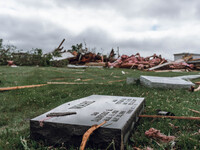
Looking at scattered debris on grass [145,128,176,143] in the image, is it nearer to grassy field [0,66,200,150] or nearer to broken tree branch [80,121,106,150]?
grassy field [0,66,200,150]

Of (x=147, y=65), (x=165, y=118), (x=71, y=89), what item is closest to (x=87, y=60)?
(x=147, y=65)

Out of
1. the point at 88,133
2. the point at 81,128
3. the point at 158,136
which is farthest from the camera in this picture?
the point at 158,136

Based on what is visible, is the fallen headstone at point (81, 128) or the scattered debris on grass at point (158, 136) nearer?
the fallen headstone at point (81, 128)

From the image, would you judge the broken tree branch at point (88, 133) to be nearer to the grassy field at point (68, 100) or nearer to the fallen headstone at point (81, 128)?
the fallen headstone at point (81, 128)

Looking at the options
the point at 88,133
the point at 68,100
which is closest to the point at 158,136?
the point at 88,133

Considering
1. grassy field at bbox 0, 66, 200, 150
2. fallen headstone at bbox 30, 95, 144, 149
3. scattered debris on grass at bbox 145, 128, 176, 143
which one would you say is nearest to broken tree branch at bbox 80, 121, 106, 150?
fallen headstone at bbox 30, 95, 144, 149

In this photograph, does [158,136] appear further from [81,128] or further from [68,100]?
[68,100]

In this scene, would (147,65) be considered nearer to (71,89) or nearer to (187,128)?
(71,89)

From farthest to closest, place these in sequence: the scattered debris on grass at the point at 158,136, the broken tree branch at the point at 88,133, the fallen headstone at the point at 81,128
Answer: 1. the scattered debris on grass at the point at 158,136
2. the fallen headstone at the point at 81,128
3. the broken tree branch at the point at 88,133

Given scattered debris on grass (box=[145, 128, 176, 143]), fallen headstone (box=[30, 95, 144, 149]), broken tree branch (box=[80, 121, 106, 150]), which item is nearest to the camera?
broken tree branch (box=[80, 121, 106, 150])

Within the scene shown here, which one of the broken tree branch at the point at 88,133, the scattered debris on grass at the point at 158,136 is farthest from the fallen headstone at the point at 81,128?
the scattered debris on grass at the point at 158,136

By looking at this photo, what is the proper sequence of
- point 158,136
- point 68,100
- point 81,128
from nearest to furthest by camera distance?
point 81,128 < point 158,136 < point 68,100

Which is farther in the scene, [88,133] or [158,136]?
[158,136]

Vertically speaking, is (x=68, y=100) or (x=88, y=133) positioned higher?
(x=88, y=133)
